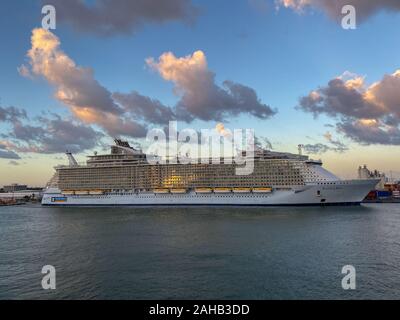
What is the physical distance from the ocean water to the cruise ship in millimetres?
26402

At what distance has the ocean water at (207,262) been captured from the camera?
16.9 m

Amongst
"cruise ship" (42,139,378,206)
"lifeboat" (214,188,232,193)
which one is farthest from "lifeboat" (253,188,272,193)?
"lifeboat" (214,188,232,193)

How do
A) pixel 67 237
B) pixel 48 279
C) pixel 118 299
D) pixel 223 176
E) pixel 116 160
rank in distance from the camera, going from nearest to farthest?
pixel 118 299 → pixel 48 279 → pixel 67 237 → pixel 223 176 → pixel 116 160

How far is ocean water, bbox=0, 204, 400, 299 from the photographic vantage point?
16.9 m

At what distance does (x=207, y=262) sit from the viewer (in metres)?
22.2

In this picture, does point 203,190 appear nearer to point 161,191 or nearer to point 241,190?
point 241,190

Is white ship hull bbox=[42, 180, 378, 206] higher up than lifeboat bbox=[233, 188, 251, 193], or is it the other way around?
lifeboat bbox=[233, 188, 251, 193]

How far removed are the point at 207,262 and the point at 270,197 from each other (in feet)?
150

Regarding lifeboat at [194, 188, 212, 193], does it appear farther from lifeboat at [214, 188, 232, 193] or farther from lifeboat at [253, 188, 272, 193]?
lifeboat at [253, 188, 272, 193]

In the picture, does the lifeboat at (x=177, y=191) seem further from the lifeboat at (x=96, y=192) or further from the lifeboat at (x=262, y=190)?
the lifeboat at (x=96, y=192)

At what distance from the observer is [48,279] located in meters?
18.5
